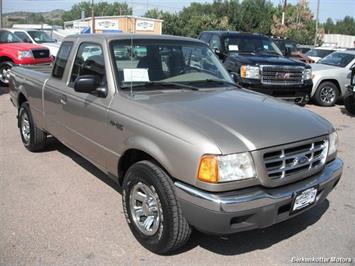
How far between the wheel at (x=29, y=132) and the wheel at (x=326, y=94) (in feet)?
29.0

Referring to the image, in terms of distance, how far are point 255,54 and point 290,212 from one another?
8.30 metres

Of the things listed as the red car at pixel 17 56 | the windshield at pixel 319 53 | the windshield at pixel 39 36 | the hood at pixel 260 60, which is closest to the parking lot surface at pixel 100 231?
the hood at pixel 260 60

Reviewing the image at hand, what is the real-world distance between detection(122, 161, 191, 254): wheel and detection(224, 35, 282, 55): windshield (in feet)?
26.9

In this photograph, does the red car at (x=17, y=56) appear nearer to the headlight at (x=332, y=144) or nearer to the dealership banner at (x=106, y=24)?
the headlight at (x=332, y=144)

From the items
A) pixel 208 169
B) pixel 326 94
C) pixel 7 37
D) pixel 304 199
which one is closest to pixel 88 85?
pixel 208 169

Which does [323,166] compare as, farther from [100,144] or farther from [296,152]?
[100,144]

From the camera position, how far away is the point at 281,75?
10.2 m

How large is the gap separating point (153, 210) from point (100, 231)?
28.2 inches

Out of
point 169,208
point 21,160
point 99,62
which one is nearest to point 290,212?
point 169,208

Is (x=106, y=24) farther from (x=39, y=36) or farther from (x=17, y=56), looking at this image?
(x=17, y=56)

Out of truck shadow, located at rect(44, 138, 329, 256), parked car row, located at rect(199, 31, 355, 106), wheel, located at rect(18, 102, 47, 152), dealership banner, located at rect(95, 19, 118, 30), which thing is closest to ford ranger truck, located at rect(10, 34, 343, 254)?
truck shadow, located at rect(44, 138, 329, 256)

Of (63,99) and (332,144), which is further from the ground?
(63,99)

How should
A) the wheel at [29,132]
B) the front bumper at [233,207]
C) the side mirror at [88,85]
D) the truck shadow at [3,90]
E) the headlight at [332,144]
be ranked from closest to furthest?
the front bumper at [233,207] < the headlight at [332,144] < the side mirror at [88,85] < the wheel at [29,132] < the truck shadow at [3,90]

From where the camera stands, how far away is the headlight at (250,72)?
397 inches
